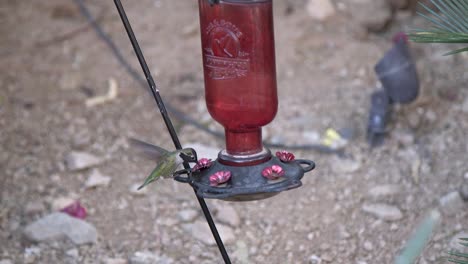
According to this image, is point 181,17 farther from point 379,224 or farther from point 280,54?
point 379,224

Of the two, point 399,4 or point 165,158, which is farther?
point 399,4

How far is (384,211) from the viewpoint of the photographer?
265cm

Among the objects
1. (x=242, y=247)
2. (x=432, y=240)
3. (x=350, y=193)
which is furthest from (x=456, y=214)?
(x=242, y=247)

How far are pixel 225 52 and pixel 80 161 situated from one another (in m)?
1.72

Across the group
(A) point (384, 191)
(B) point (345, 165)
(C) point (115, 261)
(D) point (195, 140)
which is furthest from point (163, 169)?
(D) point (195, 140)

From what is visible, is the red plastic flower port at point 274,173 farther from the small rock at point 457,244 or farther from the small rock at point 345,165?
the small rock at point 345,165

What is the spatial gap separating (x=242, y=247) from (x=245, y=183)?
1036 millimetres

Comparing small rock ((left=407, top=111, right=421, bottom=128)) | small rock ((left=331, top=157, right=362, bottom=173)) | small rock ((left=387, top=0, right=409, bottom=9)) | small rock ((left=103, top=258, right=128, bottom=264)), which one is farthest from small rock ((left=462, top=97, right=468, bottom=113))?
small rock ((left=103, top=258, right=128, bottom=264))

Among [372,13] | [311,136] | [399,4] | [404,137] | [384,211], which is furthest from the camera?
[399,4]

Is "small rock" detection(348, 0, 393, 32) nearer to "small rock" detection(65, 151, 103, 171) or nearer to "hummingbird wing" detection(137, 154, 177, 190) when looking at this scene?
"small rock" detection(65, 151, 103, 171)

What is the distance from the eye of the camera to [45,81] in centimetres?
381

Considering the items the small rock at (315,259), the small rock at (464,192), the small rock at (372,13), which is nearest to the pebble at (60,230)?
the small rock at (315,259)

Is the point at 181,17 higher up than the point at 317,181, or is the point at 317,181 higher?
the point at 181,17

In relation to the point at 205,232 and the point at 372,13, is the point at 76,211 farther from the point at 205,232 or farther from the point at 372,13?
the point at 372,13
